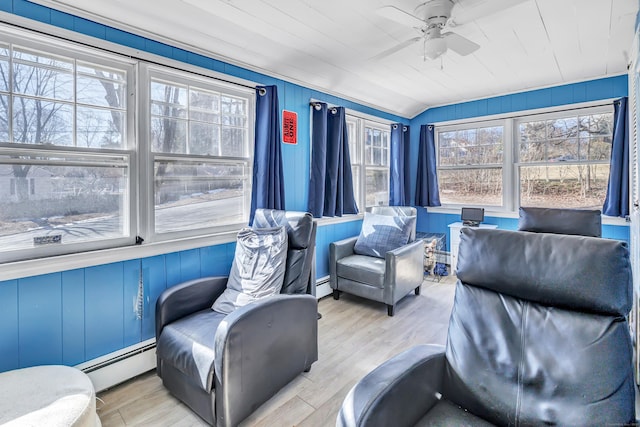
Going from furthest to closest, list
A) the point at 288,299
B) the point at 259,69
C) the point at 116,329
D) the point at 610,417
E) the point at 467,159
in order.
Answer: the point at 467,159 < the point at 259,69 < the point at 116,329 < the point at 288,299 < the point at 610,417

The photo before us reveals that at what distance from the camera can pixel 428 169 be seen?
480cm

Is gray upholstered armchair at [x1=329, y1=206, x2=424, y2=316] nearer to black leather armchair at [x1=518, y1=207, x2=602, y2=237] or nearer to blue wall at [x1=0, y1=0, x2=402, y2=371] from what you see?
black leather armchair at [x1=518, y1=207, x2=602, y2=237]

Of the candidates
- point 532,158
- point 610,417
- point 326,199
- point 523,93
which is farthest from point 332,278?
point 523,93

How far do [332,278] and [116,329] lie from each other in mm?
2070

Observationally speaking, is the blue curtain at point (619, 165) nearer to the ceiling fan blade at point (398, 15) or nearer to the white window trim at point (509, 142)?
the white window trim at point (509, 142)

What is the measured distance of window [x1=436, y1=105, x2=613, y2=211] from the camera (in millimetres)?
3770

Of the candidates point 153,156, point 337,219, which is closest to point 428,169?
point 337,219

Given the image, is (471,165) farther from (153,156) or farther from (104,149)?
(104,149)

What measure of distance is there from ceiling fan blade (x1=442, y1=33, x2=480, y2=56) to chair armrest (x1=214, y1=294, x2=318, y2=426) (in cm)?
191

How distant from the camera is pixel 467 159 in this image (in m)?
4.70

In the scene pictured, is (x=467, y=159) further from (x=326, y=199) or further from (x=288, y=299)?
(x=288, y=299)

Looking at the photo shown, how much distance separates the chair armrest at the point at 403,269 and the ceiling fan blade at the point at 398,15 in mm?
1918

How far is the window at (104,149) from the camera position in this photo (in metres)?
1.78

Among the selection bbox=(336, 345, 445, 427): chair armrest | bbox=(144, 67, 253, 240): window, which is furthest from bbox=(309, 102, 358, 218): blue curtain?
bbox=(336, 345, 445, 427): chair armrest
